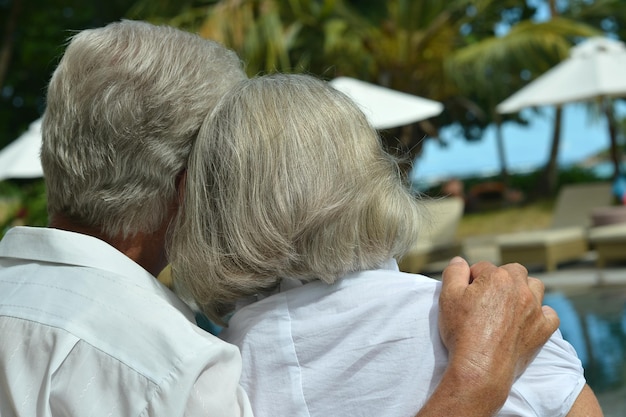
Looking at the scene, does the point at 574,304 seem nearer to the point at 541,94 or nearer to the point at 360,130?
the point at 541,94

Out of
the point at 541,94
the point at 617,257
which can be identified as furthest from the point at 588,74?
the point at 617,257

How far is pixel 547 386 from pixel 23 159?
7.89 m

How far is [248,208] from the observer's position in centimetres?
156

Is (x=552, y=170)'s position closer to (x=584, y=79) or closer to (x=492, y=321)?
(x=584, y=79)

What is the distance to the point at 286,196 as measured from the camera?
1544 mm

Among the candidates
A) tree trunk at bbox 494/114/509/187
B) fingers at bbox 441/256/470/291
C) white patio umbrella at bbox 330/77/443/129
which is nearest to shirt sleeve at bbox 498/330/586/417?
fingers at bbox 441/256/470/291

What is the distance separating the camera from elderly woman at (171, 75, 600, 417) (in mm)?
1512

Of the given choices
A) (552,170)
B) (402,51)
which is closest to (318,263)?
(402,51)

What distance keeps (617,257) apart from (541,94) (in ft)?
11.2

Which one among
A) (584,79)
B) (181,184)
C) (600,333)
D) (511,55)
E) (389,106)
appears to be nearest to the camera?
(181,184)

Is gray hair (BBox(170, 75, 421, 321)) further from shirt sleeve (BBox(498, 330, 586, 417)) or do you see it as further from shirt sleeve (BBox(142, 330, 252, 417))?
shirt sleeve (BBox(498, 330, 586, 417))

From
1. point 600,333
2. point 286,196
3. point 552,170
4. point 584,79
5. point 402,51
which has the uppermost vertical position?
point 286,196

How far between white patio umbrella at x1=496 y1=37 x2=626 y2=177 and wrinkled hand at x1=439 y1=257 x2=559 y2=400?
35.8 feet

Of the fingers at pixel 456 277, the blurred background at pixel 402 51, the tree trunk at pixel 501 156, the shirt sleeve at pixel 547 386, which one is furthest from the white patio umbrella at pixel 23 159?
the tree trunk at pixel 501 156
